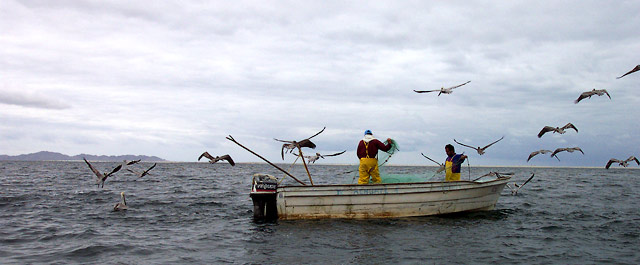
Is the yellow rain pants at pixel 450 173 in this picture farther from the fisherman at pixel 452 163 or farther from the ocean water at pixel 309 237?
the ocean water at pixel 309 237

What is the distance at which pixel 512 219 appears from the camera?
14.9 meters

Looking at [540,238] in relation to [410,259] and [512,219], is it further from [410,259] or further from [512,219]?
[410,259]

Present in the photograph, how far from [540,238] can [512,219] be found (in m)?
3.09

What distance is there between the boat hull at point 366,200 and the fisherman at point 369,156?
51cm

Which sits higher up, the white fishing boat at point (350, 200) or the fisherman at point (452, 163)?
the fisherman at point (452, 163)

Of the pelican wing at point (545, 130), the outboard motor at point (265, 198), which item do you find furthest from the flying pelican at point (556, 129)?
the outboard motor at point (265, 198)

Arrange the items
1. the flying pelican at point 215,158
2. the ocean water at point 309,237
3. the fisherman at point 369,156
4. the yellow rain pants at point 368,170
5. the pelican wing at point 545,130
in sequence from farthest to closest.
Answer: the pelican wing at point 545,130 < the flying pelican at point 215,158 < the yellow rain pants at point 368,170 < the fisherman at point 369,156 < the ocean water at point 309,237

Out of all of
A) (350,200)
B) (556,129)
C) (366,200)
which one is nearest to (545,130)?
(556,129)

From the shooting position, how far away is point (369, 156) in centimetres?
1391

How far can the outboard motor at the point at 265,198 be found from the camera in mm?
13633

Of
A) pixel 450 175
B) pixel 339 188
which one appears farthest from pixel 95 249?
pixel 450 175

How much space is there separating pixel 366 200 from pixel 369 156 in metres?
1.30

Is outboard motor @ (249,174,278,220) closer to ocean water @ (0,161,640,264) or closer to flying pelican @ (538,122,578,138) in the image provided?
ocean water @ (0,161,640,264)

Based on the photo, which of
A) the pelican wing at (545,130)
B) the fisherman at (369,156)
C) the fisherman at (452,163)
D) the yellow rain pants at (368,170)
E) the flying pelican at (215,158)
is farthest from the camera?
the pelican wing at (545,130)
